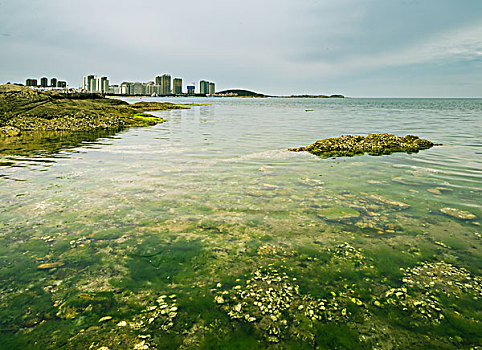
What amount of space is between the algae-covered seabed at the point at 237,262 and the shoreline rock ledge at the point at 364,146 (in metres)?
6.47

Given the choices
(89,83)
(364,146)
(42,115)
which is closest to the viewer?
(364,146)

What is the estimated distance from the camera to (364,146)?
18656 millimetres

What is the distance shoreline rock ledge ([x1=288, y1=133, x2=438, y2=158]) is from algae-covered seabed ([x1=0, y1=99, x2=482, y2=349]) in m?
6.47

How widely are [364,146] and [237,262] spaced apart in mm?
15754

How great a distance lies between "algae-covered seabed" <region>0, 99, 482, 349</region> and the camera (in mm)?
4133

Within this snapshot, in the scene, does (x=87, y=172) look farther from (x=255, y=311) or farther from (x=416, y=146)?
(x=416, y=146)

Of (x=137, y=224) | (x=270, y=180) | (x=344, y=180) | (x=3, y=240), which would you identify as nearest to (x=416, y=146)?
(x=344, y=180)

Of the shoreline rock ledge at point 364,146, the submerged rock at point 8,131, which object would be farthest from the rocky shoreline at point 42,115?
the shoreline rock ledge at point 364,146

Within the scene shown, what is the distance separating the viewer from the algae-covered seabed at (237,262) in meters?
4.13

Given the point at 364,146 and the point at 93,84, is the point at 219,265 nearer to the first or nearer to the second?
the point at 364,146

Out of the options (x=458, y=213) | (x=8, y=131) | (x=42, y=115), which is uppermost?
(x=42, y=115)

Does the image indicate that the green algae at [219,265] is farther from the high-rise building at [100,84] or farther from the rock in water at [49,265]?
the high-rise building at [100,84]

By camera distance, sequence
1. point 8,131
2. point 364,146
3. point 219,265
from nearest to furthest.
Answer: point 219,265 → point 364,146 → point 8,131

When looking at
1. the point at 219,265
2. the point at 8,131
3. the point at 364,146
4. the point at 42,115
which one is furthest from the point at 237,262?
the point at 42,115
